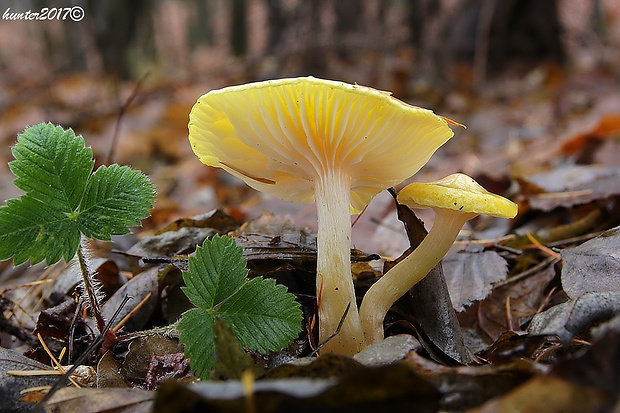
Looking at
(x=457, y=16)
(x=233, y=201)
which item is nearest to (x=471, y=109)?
(x=457, y=16)

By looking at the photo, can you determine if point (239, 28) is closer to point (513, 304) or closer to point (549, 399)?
point (513, 304)

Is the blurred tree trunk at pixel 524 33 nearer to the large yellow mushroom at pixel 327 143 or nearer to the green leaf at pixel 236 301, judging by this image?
the large yellow mushroom at pixel 327 143

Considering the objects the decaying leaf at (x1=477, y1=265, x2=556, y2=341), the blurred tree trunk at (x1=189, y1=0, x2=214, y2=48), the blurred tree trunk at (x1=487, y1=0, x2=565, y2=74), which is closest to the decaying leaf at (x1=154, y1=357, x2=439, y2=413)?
the decaying leaf at (x1=477, y1=265, x2=556, y2=341)

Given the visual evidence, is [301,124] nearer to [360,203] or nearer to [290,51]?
[360,203]

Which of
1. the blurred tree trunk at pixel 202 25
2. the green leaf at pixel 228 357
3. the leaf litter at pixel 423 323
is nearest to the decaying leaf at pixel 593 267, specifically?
the leaf litter at pixel 423 323

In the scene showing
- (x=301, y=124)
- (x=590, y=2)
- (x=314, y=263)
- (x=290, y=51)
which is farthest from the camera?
(x=590, y=2)

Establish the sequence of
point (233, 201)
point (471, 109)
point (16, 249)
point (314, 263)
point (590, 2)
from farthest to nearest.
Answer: point (590, 2) < point (471, 109) < point (233, 201) < point (314, 263) < point (16, 249)

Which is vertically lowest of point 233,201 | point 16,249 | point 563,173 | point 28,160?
point 233,201
